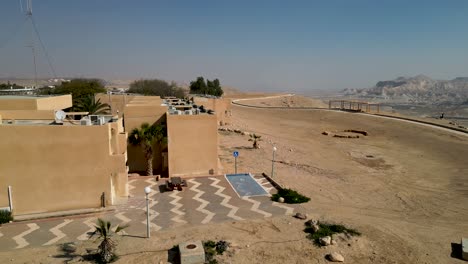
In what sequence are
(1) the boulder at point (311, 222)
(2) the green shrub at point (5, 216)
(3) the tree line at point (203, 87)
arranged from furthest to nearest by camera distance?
(3) the tree line at point (203, 87) → (2) the green shrub at point (5, 216) → (1) the boulder at point (311, 222)

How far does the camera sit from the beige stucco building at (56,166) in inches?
516

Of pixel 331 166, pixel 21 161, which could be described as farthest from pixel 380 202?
pixel 21 161

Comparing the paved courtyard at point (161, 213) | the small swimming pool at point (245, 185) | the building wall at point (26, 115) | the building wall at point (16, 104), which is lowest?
the paved courtyard at point (161, 213)

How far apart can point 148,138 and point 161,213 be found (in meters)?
6.41

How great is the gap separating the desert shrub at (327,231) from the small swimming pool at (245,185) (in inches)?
174

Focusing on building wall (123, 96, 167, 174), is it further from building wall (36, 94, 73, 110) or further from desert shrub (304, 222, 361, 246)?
desert shrub (304, 222, 361, 246)

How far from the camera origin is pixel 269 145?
30938mm

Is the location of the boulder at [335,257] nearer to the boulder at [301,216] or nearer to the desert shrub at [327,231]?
the desert shrub at [327,231]

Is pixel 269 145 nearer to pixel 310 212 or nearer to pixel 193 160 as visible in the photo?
pixel 193 160

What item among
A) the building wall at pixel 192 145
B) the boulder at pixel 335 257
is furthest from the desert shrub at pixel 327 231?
the building wall at pixel 192 145

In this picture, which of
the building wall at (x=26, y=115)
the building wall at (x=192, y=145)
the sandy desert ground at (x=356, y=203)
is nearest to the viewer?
the sandy desert ground at (x=356, y=203)

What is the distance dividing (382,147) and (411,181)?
13203 mm

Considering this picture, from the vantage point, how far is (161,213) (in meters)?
13.9

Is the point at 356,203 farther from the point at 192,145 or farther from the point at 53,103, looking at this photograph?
the point at 53,103
